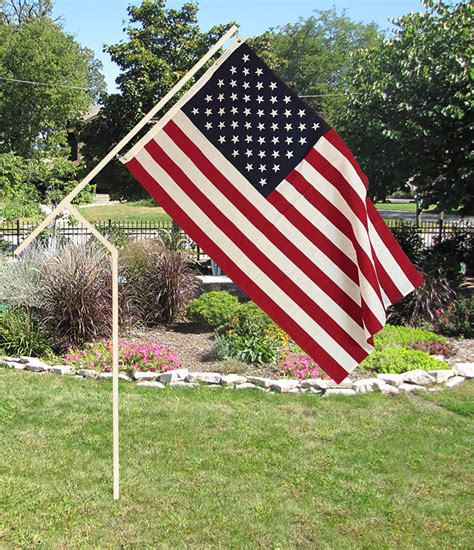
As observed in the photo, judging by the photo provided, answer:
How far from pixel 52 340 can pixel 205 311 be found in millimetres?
2401

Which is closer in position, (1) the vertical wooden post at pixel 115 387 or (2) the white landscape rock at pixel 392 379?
(1) the vertical wooden post at pixel 115 387

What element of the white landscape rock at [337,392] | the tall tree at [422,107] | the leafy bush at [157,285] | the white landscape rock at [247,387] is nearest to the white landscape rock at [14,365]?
the leafy bush at [157,285]

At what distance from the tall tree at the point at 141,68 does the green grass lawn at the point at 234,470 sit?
12.3 meters

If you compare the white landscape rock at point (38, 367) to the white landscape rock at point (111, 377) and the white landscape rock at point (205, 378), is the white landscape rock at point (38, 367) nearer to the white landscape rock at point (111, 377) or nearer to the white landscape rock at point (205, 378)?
the white landscape rock at point (111, 377)

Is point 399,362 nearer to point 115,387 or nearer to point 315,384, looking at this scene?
point 315,384

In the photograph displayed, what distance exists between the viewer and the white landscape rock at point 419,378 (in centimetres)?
741

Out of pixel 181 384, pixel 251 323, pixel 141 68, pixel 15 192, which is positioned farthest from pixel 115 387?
pixel 15 192

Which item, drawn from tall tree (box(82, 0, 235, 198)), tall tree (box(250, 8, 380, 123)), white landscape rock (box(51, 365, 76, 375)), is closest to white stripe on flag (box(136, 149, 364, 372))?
white landscape rock (box(51, 365, 76, 375))

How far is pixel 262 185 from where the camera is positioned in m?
4.05

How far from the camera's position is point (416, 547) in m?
4.08

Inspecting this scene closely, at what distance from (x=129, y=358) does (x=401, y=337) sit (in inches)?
154

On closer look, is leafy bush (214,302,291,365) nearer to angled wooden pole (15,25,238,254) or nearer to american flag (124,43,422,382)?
american flag (124,43,422,382)

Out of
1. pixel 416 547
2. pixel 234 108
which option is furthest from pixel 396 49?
pixel 416 547

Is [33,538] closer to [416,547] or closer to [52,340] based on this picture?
[416,547]
